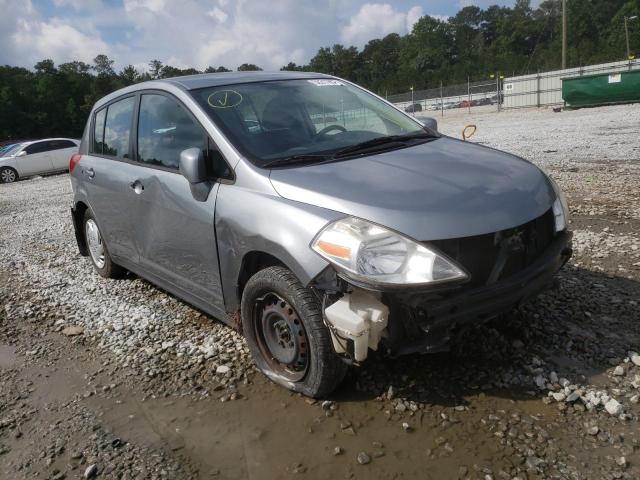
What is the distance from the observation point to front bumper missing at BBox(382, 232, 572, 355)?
2.56m

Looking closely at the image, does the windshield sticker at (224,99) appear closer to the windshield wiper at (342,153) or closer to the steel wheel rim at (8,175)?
the windshield wiper at (342,153)

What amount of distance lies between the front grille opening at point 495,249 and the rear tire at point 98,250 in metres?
3.77

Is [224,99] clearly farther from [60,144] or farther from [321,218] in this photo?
[60,144]

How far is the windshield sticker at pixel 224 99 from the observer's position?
366 cm

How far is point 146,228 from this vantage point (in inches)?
166

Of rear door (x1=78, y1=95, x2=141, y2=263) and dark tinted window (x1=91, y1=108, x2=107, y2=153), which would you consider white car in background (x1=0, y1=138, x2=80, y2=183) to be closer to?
dark tinted window (x1=91, y1=108, x2=107, y2=153)

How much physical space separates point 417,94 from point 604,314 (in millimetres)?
43585

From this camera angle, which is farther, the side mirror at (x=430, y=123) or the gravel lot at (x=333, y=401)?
the side mirror at (x=430, y=123)

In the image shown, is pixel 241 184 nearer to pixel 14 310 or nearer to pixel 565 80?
pixel 14 310

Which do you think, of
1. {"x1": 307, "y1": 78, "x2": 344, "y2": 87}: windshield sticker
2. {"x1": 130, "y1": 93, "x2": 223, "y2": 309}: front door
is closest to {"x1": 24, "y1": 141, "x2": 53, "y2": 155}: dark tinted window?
{"x1": 130, "y1": 93, "x2": 223, "y2": 309}: front door

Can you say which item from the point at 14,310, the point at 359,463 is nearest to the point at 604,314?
the point at 359,463

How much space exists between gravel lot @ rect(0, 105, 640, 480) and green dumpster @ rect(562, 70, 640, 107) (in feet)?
79.3

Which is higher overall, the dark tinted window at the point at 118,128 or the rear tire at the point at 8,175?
the dark tinted window at the point at 118,128

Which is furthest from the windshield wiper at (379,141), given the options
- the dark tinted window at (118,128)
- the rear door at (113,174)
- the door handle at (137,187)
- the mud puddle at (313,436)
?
the dark tinted window at (118,128)
